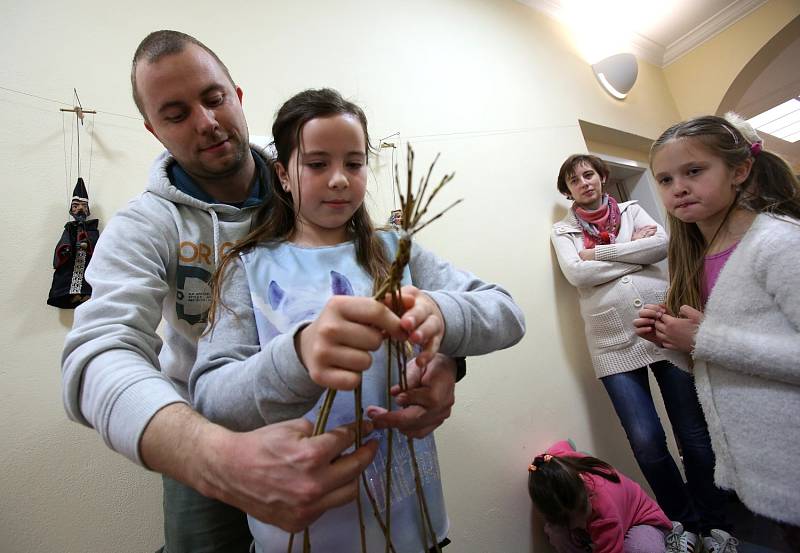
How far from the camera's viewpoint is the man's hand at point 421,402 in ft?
1.72

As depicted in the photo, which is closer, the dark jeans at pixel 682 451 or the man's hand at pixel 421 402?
the man's hand at pixel 421 402

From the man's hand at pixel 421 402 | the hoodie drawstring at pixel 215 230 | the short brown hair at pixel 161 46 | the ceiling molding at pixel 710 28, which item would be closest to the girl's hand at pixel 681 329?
the man's hand at pixel 421 402

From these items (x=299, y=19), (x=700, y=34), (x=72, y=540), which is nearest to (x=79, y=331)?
(x=72, y=540)

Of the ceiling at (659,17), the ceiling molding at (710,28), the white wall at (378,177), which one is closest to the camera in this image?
the white wall at (378,177)

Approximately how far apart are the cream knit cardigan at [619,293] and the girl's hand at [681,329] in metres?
0.53

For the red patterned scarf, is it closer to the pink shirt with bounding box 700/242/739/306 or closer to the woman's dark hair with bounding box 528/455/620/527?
the pink shirt with bounding box 700/242/739/306

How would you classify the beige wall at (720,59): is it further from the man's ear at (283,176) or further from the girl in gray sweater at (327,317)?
the man's ear at (283,176)

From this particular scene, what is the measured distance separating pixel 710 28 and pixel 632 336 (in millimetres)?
2767

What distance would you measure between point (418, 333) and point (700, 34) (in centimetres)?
379

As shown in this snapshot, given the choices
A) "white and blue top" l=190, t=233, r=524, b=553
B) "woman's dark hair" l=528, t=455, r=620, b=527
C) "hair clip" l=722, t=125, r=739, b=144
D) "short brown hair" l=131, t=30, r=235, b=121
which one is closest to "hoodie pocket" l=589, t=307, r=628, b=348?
"woman's dark hair" l=528, t=455, r=620, b=527

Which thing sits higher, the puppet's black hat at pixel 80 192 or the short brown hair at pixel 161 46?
the short brown hair at pixel 161 46

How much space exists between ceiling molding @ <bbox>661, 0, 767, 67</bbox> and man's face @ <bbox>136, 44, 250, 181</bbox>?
3590mm

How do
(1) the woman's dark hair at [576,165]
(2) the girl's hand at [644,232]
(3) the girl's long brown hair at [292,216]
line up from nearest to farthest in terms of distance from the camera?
(3) the girl's long brown hair at [292,216] → (2) the girl's hand at [644,232] → (1) the woman's dark hair at [576,165]

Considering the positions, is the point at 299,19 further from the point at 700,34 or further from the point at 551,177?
the point at 700,34
